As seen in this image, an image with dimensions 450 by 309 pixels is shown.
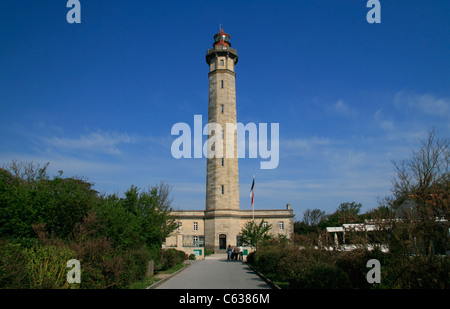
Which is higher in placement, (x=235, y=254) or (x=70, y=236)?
(x=70, y=236)

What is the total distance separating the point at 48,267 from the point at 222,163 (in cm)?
3125

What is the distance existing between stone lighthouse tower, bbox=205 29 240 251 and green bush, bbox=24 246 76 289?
30460 millimetres

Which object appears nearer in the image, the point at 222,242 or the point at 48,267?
the point at 48,267

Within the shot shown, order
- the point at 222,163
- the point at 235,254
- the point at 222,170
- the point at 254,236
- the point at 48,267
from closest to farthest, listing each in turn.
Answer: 1. the point at 48,267
2. the point at 254,236
3. the point at 235,254
4. the point at 222,170
5. the point at 222,163

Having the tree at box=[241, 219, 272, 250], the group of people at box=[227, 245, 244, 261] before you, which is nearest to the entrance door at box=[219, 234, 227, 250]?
the group of people at box=[227, 245, 244, 261]

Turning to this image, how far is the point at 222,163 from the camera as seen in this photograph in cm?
3978

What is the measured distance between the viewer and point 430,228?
32.6 feet

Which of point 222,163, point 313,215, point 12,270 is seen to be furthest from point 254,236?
point 313,215

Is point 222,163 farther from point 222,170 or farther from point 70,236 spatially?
point 70,236

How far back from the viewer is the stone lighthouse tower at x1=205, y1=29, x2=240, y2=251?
39.6 m

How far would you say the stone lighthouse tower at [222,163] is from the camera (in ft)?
130
